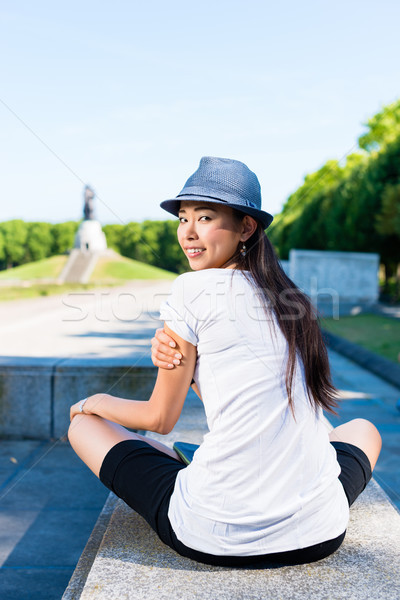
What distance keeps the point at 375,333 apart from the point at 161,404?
11102 millimetres

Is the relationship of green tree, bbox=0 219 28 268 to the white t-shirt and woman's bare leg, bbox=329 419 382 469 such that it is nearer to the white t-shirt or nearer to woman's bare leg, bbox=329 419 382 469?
woman's bare leg, bbox=329 419 382 469

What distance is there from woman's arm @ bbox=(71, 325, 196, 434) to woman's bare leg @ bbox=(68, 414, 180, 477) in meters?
0.04

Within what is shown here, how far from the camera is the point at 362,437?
8.07ft

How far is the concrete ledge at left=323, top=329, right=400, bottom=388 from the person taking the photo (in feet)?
25.4

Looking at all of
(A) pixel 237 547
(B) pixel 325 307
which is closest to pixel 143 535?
(A) pixel 237 547

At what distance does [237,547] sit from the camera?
6.02 feet

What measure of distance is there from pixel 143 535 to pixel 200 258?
109 centimetres

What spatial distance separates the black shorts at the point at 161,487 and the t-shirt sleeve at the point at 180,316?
559 millimetres

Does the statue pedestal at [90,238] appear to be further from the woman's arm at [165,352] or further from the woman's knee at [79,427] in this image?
the woman's arm at [165,352]

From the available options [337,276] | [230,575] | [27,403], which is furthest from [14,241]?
[230,575]

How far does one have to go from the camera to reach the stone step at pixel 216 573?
5.91 ft

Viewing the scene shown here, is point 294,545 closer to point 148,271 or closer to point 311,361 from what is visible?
point 311,361

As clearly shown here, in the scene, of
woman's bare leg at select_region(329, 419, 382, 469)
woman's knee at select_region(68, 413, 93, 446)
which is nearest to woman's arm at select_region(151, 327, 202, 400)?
woman's knee at select_region(68, 413, 93, 446)

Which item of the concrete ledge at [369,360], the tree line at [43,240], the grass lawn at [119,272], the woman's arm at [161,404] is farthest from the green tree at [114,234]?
the woman's arm at [161,404]
